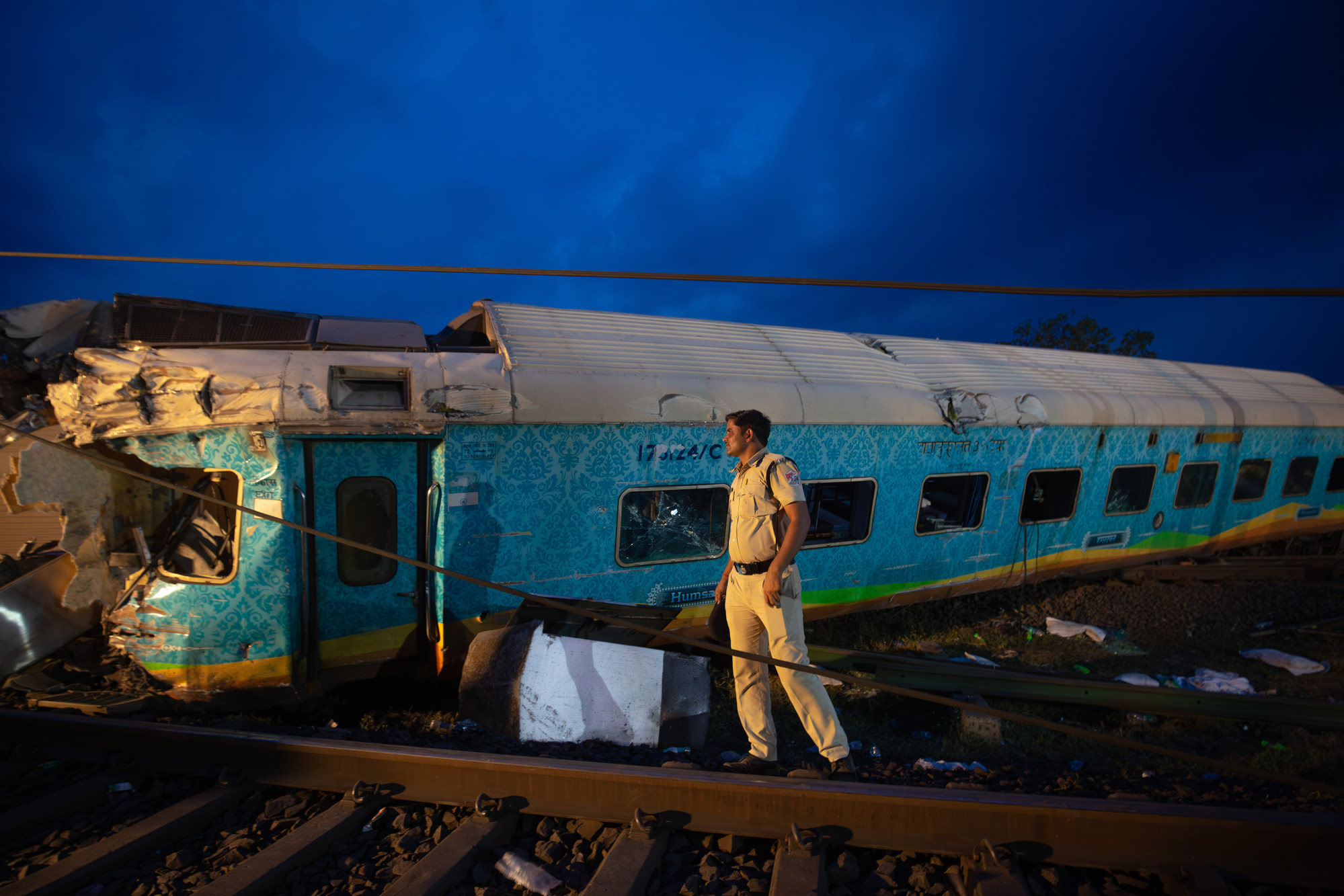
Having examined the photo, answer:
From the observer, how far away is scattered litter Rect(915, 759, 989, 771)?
3.79 meters

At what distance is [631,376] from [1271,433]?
10143 mm

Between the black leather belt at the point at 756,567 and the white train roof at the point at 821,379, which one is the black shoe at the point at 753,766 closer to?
the black leather belt at the point at 756,567

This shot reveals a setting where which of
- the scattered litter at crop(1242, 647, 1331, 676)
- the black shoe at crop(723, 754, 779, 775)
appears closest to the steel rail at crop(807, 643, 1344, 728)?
the scattered litter at crop(1242, 647, 1331, 676)

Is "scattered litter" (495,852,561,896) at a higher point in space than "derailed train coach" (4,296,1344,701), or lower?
lower

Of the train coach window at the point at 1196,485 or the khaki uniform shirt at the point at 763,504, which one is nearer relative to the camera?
the khaki uniform shirt at the point at 763,504

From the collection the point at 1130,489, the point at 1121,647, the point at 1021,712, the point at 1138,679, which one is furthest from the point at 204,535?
the point at 1130,489

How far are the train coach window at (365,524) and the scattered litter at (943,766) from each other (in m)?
3.95

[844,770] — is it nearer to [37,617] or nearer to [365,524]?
[365,524]

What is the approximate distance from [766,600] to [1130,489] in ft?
23.3

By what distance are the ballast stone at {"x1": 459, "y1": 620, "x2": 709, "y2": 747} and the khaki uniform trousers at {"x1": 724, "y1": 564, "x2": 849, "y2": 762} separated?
71cm

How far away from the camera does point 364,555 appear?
14.6ft

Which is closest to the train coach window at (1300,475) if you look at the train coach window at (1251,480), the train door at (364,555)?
the train coach window at (1251,480)

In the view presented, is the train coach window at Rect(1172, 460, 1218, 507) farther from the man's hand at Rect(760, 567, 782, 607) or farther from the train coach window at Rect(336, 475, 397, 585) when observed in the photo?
the train coach window at Rect(336, 475, 397, 585)

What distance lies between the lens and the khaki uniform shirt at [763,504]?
3.43 meters
